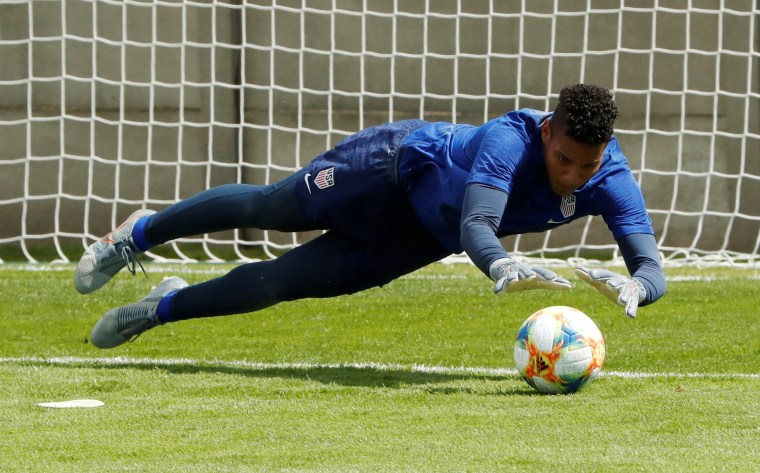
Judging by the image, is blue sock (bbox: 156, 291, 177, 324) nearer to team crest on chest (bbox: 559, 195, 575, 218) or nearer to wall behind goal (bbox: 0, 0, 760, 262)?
team crest on chest (bbox: 559, 195, 575, 218)

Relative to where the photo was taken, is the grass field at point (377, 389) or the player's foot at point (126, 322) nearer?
the grass field at point (377, 389)

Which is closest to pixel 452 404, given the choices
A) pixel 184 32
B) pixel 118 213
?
pixel 184 32

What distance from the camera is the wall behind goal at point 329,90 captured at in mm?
11211

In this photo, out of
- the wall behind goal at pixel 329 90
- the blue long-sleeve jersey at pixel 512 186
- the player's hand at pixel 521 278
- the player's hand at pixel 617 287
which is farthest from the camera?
the wall behind goal at pixel 329 90

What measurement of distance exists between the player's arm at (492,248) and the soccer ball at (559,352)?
45cm

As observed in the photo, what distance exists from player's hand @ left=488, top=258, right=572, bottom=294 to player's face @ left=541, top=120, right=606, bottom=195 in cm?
55

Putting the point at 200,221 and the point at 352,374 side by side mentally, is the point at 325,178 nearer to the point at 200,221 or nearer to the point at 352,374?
the point at 200,221

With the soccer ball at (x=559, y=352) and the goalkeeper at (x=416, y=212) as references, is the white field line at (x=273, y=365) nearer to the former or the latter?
the goalkeeper at (x=416, y=212)

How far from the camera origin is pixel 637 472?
138 inches

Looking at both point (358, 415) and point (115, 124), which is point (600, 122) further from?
point (115, 124)

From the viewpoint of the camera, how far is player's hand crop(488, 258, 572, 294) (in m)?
4.29

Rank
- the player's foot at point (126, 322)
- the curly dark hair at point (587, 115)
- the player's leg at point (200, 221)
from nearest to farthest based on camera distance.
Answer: the curly dark hair at point (587, 115) → the player's leg at point (200, 221) → the player's foot at point (126, 322)

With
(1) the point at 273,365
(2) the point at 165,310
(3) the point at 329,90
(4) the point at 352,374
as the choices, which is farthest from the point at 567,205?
(3) the point at 329,90

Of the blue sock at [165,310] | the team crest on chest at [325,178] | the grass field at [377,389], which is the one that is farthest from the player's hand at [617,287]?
the blue sock at [165,310]
